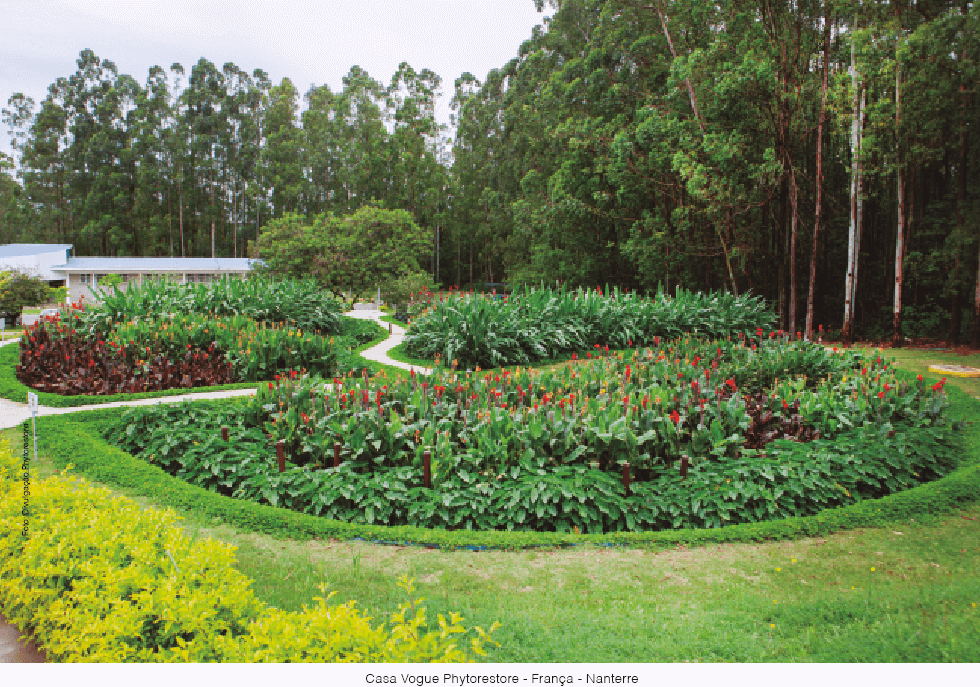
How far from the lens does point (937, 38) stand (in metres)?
11.1

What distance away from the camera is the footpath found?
234 cm

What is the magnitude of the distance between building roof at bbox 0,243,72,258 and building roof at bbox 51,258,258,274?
170cm

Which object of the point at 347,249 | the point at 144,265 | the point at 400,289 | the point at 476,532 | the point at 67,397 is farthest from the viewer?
the point at 144,265

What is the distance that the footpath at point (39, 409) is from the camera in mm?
2336

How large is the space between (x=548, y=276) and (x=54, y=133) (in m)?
17.4

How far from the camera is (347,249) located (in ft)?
61.7

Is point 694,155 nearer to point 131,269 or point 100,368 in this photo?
point 100,368

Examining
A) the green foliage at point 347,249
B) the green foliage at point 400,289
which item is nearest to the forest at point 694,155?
the green foliage at point 347,249

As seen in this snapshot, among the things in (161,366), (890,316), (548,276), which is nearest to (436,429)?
(161,366)

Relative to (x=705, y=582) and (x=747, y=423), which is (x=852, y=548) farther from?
(x=747, y=423)

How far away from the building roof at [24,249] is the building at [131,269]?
1718mm

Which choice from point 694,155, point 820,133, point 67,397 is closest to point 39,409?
point 67,397

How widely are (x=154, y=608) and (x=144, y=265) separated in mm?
26627

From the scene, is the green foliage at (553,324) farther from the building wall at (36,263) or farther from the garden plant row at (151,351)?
the building wall at (36,263)
